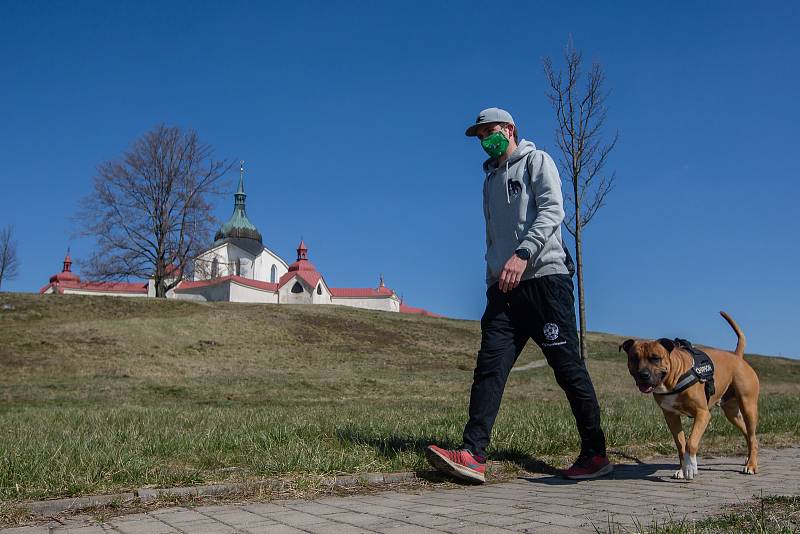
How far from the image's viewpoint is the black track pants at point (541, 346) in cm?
468

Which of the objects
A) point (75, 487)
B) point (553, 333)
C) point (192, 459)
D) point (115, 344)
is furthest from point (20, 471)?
point (115, 344)

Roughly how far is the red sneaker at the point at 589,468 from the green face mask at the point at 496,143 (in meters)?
2.38

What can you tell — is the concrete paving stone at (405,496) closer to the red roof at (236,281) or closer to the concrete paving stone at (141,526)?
the concrete paving stone at (141,526)

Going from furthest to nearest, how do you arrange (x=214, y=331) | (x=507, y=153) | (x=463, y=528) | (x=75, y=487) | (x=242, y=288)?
(x=242, y=288) < (x=214, y=331) < (x=507, y=153) < (x=75, y=487) < (x=463, y=528)

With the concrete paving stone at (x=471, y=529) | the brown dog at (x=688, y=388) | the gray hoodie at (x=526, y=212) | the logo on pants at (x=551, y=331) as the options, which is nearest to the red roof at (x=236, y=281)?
the gray hoodie at (x=526, y=212)

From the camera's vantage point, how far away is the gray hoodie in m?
4.72

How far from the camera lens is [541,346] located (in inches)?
187

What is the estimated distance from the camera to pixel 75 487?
3637 mm

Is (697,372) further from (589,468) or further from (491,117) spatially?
(491,117)

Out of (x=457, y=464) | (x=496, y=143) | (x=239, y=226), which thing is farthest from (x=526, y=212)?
(x=239, y=226)

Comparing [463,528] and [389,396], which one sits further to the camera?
[389,396]

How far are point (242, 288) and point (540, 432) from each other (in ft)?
204

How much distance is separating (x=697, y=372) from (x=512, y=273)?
147 cm

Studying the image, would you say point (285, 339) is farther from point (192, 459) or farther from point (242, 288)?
point (242, 288)
